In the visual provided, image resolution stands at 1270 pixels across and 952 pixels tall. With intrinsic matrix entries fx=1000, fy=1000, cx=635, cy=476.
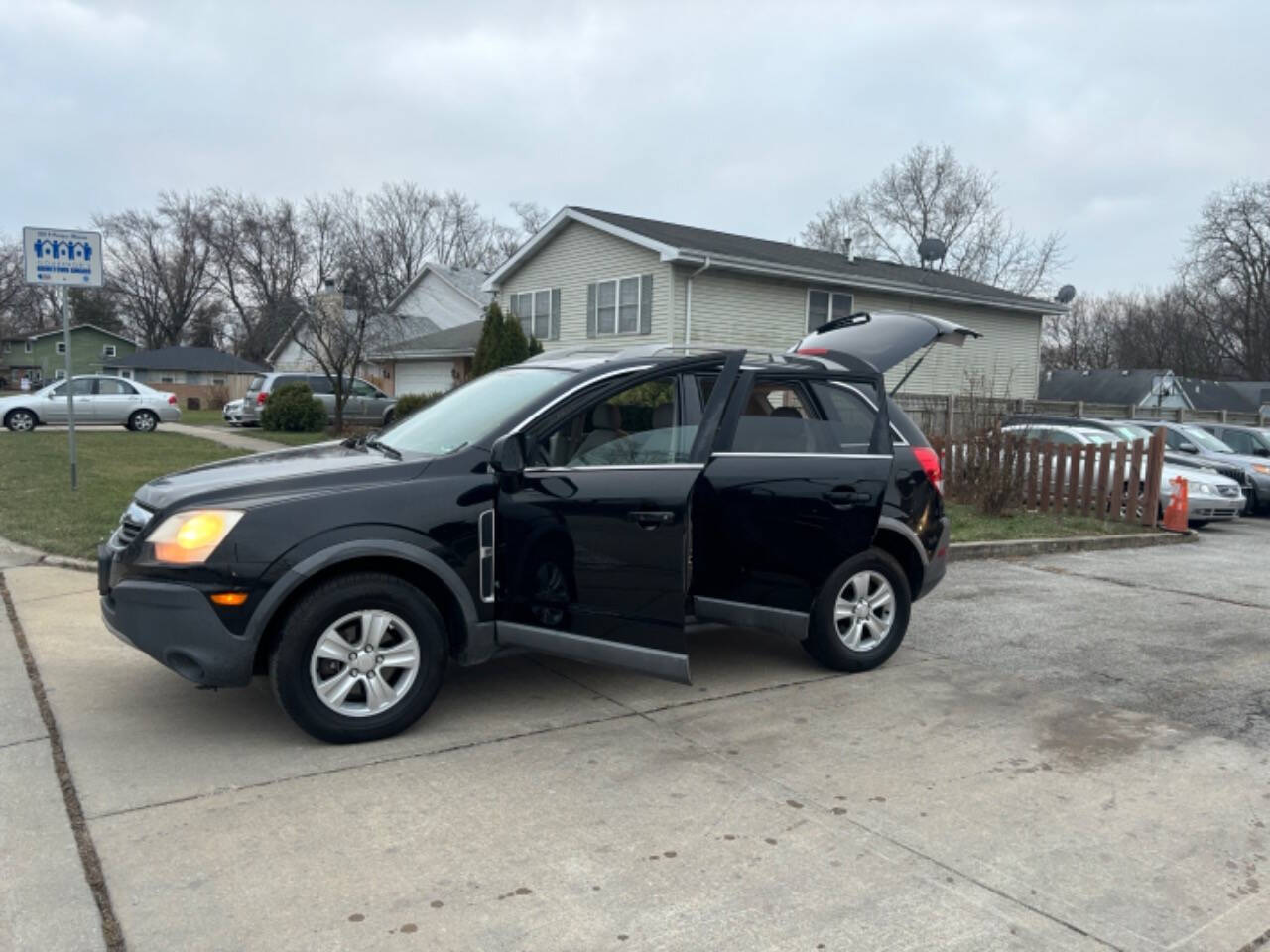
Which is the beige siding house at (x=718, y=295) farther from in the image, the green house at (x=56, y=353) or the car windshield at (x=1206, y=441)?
the green house at (x=56, y=353)

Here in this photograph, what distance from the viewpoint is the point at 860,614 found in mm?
5797

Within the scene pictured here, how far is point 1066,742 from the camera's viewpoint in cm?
478

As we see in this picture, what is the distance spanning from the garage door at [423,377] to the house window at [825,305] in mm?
13157

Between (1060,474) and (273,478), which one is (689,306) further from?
Answer: (273,478)

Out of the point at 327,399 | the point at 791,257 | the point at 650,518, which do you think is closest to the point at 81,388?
the point at 327,399

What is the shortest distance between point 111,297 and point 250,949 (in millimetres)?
85321

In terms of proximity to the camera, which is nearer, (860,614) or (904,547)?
(860,614)

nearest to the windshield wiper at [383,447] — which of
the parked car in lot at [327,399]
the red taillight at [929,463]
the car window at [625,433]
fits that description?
the car window at [625,433]

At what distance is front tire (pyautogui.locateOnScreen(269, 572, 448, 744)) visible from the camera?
4254 millimetres

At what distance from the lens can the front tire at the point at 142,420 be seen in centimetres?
2527

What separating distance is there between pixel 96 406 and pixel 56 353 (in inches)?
2518

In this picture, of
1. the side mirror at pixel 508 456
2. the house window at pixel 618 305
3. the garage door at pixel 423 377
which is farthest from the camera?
the garage door at pixel 423 377

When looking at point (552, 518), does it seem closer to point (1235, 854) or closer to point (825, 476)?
point (825, 476)

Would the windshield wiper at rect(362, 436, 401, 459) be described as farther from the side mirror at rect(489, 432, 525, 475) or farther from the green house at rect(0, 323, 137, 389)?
the green house at rect(0, 323, 137, 389)
